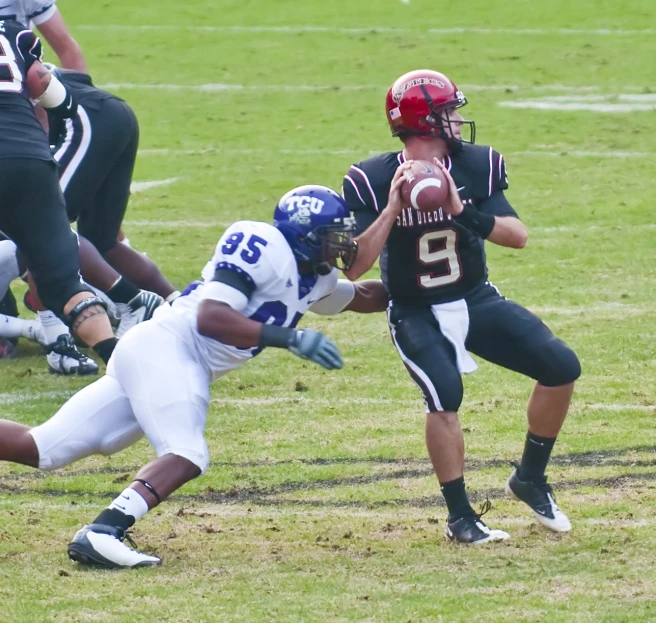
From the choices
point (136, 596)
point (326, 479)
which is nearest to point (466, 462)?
point (326, 479)

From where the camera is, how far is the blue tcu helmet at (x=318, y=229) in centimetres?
442

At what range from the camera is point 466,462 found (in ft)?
17.7

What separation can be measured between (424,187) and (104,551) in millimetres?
1453

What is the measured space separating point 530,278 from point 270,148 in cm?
430

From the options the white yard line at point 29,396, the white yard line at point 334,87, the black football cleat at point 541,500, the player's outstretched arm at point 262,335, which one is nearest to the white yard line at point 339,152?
the white yard line at point 334,87

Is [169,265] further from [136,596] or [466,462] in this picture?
[136,596]

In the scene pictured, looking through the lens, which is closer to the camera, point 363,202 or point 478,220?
point 478,220

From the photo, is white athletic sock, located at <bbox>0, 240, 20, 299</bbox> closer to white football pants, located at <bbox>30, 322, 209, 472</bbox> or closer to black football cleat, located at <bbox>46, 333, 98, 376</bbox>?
black football cleat, located at <bbox>46, 333, 98, 376</bbox>

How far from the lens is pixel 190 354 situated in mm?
4492

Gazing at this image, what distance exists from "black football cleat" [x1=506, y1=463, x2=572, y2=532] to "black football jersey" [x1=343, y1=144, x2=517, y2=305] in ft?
2.17

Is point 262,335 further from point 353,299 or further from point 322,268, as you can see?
point 353,299

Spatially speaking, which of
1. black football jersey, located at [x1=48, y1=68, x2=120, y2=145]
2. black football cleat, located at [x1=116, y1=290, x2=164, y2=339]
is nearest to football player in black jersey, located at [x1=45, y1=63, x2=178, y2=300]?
black football jersey, located at [x1=48, y1=68, x2=120, y2=145]

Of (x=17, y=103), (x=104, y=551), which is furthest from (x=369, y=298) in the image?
(x=17, y=103)

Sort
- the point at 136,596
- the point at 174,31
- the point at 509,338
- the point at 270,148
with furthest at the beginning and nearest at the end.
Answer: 1. the point at 174,31
2. the point at 270,148
3. the point at 509,338
4. the point at 136,596
